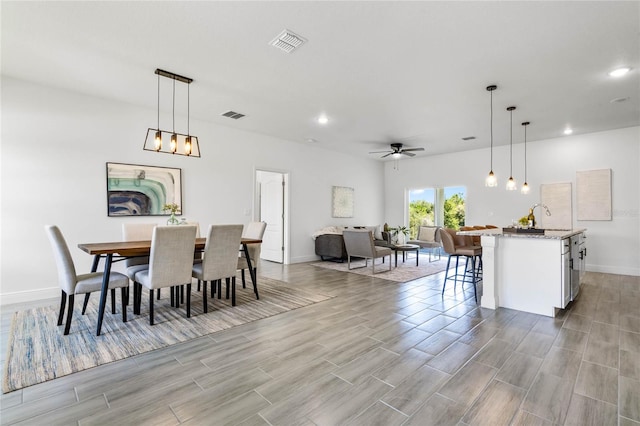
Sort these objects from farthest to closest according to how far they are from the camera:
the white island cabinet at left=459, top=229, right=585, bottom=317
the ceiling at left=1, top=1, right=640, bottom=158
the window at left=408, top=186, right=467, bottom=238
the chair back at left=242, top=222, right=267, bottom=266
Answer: the window at left=408, top=186, right=467, bottom=238 → the chair back at left=242, top=222, right=267, bottom=266 → the white island cabinet at left=459, top=229, right=585, bottom=317 → the ceiling at left=1, top=1, right=640, bottom=158

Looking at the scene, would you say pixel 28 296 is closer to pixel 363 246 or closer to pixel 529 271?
pixel 363 246

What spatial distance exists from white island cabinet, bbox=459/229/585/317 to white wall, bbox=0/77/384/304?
4.40 metres

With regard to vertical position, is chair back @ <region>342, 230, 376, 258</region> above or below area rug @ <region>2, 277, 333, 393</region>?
above

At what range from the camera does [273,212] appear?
7.34 m

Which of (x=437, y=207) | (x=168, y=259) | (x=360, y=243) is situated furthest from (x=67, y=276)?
(x=437, y=207)

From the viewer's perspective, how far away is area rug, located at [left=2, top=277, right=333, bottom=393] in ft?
7.41

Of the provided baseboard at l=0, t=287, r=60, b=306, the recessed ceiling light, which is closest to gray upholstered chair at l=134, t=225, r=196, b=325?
baseboard at l=0, t=287, r=60, b=306

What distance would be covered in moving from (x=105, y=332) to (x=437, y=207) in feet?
26.1

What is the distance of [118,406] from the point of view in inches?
70.8

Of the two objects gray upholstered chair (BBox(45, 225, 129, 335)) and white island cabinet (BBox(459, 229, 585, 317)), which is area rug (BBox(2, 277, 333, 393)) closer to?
gray upholstered chair (BBox(45, 225, 129, 335))

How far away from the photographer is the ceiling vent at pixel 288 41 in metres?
2.78

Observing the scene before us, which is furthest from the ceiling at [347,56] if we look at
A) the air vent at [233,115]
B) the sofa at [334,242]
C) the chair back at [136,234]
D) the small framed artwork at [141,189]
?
the sofa at [334,242]

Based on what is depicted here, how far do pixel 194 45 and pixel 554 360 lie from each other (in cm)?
424

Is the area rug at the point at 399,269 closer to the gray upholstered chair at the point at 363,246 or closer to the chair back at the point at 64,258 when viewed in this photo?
the gray upholstered chair at the point at 363,246
